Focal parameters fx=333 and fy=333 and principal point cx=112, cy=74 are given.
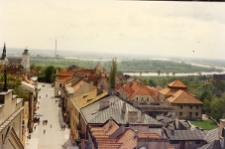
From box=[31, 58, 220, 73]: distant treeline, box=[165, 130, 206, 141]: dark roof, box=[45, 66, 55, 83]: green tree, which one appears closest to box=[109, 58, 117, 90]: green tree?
box=[31, 58, 220, 73]: distant treeline

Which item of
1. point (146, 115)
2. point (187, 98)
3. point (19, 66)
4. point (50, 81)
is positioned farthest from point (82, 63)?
point (187, 98)

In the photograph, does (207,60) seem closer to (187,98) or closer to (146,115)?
(187,98)

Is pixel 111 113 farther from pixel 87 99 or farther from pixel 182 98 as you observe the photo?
pixel 182 98

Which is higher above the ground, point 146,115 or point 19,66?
point 19,66

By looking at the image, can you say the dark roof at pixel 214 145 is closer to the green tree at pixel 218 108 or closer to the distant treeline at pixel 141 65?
the green tree at pixel 218 108

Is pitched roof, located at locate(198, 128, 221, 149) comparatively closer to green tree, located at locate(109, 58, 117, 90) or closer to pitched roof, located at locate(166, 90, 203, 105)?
pitched roof, located at locate(166, 90, 203, 105)

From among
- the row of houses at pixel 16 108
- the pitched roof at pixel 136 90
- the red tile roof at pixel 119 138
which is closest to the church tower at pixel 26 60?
the row of houses at pixel 16 108
